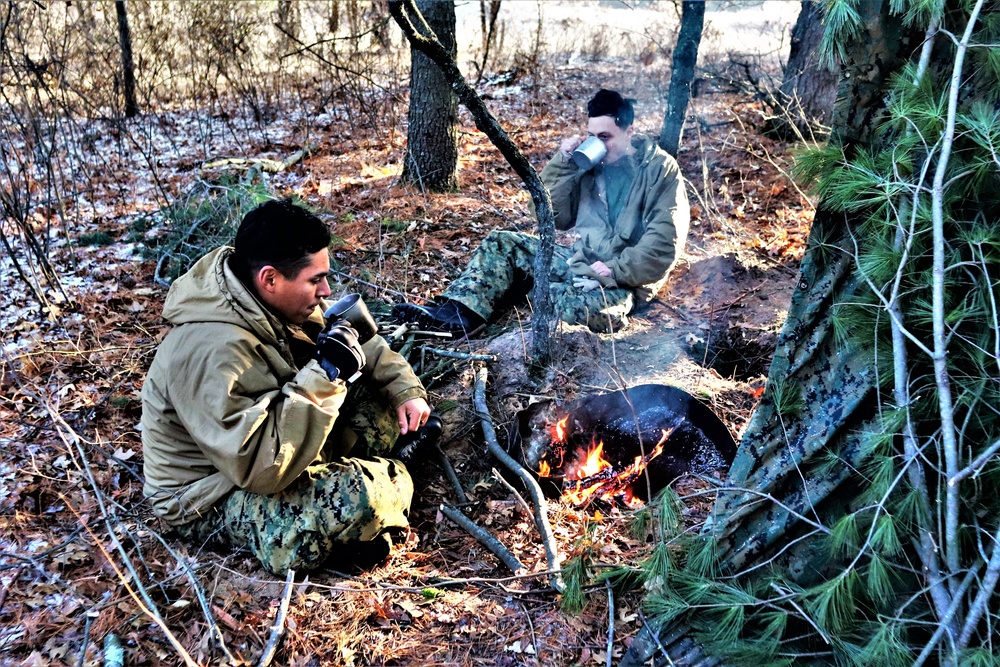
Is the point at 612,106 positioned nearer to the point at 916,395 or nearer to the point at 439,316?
the point at 439,316

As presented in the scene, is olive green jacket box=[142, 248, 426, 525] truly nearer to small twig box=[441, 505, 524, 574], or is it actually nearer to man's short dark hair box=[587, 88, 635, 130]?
small twig box=[441, 505, 524, 574]

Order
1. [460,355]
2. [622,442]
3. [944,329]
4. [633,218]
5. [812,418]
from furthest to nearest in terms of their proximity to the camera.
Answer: [633,218]
[460,355]
[622,442]
[812,418]
[944,329]

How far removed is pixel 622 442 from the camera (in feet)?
13.0

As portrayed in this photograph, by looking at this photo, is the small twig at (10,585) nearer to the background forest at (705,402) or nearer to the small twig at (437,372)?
the background forest at (705,402)

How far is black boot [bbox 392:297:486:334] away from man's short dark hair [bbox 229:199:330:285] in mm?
1840

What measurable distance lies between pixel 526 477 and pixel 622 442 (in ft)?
2.36

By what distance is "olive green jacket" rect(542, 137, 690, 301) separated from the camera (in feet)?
16.2

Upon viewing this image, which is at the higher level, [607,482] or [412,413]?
[412,413]

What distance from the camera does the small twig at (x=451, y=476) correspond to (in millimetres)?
3699

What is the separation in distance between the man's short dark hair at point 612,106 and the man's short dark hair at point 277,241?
2.56 m

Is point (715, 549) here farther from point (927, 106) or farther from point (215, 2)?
point (215, 2)

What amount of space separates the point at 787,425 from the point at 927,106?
1.21 m

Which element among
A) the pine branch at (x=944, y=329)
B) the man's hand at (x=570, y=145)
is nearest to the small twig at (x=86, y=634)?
the pine branch at (x=944, y=329)

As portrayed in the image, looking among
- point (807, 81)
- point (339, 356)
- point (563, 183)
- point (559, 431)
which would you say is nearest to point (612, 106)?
point (563, 183)
